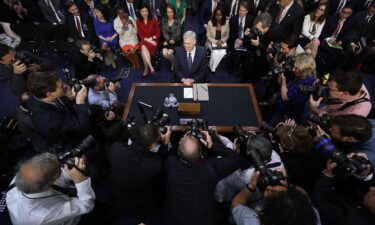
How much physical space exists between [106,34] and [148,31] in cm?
92

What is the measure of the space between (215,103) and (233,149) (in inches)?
35.9

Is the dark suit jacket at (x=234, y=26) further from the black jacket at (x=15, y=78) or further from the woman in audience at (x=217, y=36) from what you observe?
the black jacket at (x=15, y=78)

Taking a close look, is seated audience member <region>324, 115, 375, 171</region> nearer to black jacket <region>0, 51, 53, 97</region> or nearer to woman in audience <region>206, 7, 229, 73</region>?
woman in audience <region>206, 7, 229, 73</region>

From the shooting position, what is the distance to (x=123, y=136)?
2.85 meters

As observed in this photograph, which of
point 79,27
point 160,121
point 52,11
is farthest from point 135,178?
point 52,11

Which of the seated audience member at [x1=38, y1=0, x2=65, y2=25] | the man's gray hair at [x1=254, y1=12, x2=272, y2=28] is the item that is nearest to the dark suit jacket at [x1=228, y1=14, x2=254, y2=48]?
the man's gray hair at [x1=254, y1=12, x2=272, y2=28]

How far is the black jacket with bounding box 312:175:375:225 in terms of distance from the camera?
1.58 meters

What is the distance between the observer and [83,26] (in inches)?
194

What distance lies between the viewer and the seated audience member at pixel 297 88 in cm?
295

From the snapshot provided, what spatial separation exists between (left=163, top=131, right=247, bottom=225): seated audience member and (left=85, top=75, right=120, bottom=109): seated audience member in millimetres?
1533

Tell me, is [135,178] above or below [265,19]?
below

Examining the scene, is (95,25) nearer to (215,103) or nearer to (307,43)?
(215,103)

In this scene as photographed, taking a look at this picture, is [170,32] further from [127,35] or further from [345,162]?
[345,162]

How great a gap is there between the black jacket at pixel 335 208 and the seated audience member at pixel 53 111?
7.73ft
